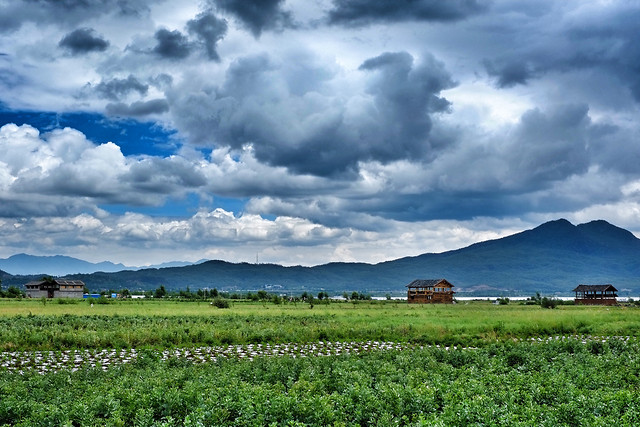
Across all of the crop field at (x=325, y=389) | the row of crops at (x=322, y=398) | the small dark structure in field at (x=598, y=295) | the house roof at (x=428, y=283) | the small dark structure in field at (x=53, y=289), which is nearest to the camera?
the row of crops at (x=322, y=398)

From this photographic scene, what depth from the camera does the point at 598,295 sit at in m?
128

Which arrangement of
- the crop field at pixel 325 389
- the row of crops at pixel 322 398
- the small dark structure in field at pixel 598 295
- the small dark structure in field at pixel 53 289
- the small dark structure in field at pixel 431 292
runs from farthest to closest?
the small dark structure in field at pixel 53 289, the small dark structure in field at pixel 431 292, the small dark structure in field at pixel 598 295, the crop field at pixel 325 389, the row of crops at pixel 322 398

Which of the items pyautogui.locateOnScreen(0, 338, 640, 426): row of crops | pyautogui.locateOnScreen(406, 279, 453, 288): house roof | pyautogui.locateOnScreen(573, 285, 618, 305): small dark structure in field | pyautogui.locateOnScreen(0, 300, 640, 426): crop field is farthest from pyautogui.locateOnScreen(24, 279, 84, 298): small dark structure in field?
pyautogui.locateOnScreen(0, 338, 640, 426): row of crops

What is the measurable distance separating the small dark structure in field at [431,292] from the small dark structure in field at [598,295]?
30651 millimetres

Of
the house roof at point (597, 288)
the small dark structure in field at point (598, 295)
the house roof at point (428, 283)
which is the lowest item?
the small dark structure in field at point (598, 295)

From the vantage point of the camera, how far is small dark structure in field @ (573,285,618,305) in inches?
4902

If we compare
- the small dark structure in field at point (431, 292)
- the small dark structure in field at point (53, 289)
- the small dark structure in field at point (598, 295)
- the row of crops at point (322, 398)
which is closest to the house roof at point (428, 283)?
the small dark structure in field at point (431, 292)

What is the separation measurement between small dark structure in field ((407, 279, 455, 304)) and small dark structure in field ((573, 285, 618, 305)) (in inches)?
1207

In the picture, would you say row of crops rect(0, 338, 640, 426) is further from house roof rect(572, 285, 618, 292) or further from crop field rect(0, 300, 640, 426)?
house roof rect(572, 285, 618, 292)

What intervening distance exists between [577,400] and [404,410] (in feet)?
15.3

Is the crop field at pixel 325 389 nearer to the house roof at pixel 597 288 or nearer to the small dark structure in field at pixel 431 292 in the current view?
the small dark structure in field at pixel 431 292

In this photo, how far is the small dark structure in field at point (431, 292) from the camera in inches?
5167

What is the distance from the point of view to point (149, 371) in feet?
67.8

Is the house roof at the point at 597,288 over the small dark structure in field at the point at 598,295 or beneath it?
over
